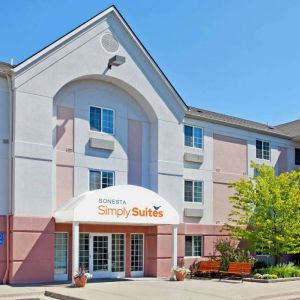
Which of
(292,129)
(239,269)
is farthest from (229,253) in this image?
(292,129)

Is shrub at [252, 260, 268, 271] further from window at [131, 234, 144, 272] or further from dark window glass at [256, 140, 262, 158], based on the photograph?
dark window glass at [256, 140, 262, 158]

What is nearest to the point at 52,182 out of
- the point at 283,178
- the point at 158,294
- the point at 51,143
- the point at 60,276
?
the point at 51,143

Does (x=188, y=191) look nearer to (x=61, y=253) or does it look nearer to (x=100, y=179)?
(x=100, y=179)

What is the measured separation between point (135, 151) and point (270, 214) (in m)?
7.79

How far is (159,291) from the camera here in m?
19.4

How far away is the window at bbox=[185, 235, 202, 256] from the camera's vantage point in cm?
2783

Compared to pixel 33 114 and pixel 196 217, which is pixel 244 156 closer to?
pixel 196 217

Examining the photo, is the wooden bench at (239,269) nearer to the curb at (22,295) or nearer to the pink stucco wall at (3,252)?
the curb at (22,295)

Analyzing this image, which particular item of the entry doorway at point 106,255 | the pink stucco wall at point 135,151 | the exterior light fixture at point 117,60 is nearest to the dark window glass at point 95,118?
the pink stucco wall at point 135,151

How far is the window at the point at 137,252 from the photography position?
83.7ft

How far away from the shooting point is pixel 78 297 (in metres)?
17.4

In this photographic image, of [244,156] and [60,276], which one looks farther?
[244,156]

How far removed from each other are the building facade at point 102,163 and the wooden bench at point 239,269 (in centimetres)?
262

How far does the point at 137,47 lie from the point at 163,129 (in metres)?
4.30
